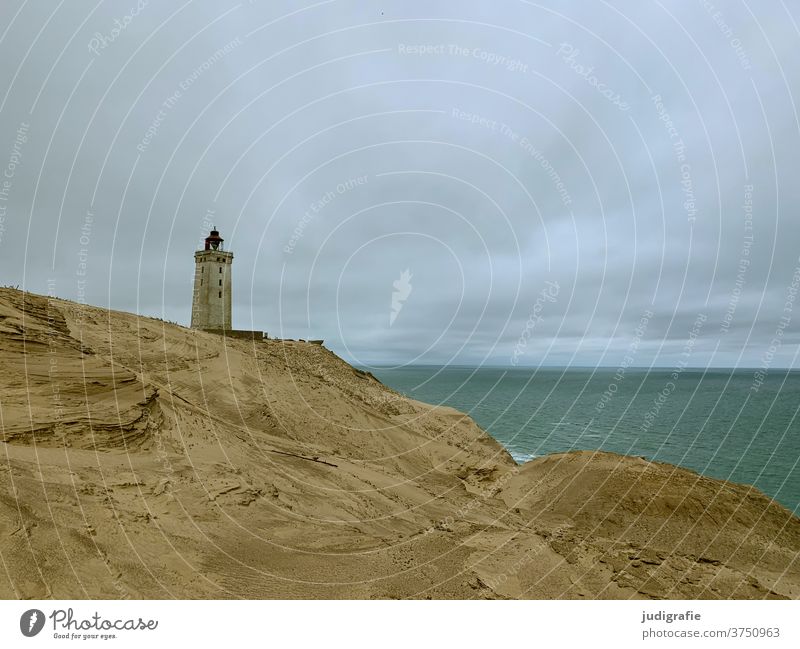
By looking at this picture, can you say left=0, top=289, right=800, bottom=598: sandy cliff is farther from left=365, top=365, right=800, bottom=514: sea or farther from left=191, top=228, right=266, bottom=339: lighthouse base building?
left=191, top=228, right=266, bottom=339: lighthouse base building

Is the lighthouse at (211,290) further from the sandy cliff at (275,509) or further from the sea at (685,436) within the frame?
the sea at (685,436)

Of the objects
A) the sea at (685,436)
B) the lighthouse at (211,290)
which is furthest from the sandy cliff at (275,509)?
the lighthouse at (211,290)

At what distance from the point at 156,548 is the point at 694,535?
821 inches

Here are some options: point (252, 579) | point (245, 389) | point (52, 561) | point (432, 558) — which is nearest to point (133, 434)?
point (52, 561)

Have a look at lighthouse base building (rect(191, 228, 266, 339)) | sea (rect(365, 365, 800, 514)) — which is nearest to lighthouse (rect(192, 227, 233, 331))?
lighthouse base building (rect(191, 228, 266, 339))

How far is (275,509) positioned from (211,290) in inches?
1673

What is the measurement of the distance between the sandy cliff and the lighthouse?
23.7 m

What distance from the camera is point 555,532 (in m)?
16.3

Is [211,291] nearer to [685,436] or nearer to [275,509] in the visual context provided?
[275,509]

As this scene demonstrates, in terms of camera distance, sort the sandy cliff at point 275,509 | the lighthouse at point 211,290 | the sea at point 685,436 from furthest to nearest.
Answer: the lighthouse at point 211,290 < the sea at point 685,436 < the sandy cliff at point 275,509

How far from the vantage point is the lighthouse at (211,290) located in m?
49.1

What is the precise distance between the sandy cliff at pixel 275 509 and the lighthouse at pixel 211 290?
77.6ft

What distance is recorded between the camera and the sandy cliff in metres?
8.70

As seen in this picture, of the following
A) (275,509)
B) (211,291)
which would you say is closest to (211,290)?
(211,291)
